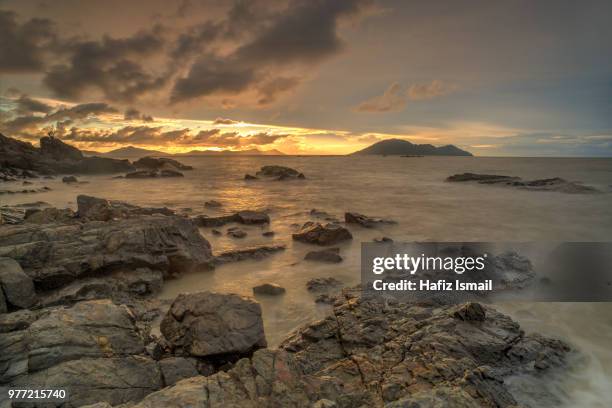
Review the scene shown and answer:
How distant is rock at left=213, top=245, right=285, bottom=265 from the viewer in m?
12.1

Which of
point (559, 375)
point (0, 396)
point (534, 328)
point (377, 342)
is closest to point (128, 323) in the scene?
point (0, 396)

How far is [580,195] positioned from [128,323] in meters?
37.4

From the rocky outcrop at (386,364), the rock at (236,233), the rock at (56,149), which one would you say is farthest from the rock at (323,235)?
the rock at (56,149)

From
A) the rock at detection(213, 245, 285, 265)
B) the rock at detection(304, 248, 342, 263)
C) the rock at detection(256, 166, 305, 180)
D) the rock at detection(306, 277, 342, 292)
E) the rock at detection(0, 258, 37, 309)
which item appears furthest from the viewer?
the rock at detection(256, 166, 305, 180)

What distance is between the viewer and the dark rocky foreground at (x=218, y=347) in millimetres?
→ 4227

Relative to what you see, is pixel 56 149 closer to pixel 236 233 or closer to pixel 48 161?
pixel 48 161

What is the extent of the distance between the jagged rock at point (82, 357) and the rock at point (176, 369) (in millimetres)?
130

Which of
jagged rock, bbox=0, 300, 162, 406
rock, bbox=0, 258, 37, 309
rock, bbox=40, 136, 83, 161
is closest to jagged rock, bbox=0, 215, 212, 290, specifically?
rock, bbox=0, 258, 37, 309

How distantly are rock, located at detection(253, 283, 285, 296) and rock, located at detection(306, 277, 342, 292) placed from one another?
2.76 ft

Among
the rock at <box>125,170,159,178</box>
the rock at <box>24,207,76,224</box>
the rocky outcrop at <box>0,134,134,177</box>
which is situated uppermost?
the rocky outcrop at <box>0,134,134,177</box>

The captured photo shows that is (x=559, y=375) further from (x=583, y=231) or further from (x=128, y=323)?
(x=583, y=231)

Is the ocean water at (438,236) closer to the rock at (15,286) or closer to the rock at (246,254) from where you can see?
the rock at (246,254)

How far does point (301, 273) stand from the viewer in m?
11.2

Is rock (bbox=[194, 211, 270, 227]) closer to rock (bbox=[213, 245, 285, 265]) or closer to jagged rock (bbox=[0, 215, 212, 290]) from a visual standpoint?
rock (bbox=[213, 245, 285, 265])
